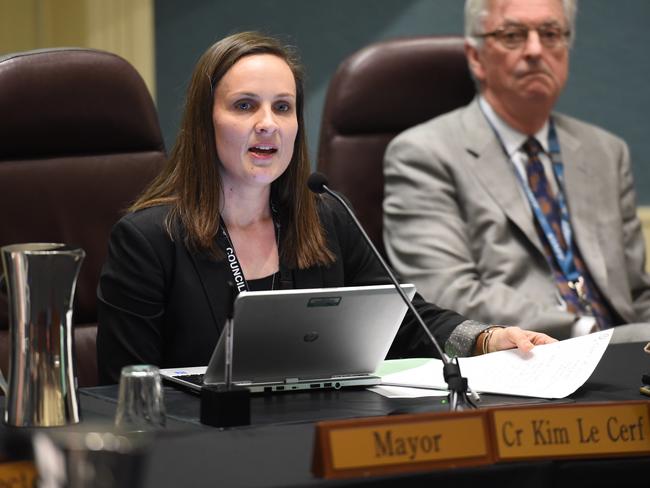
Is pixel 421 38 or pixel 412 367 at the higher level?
pixel 421 38

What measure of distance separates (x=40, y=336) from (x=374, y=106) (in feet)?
5.94

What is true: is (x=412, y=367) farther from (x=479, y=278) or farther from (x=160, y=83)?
(x=160, y=83)

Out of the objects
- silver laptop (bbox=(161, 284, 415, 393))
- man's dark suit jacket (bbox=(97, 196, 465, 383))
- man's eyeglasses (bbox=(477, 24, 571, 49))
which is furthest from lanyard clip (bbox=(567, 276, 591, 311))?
silver laptop (bbox=(161, 284, 415, 393))

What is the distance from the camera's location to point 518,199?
9.83ft

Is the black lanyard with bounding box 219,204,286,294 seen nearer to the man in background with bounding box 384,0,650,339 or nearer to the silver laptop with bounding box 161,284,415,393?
the silver laptop with bounding box 161,284,415,393

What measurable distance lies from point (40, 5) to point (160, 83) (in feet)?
1.39

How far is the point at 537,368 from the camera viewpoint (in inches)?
70.9

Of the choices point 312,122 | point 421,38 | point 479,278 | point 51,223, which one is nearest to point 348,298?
point 51,223

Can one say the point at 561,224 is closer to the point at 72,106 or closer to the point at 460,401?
the point at 72,106

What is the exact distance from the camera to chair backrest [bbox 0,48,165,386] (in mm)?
2527

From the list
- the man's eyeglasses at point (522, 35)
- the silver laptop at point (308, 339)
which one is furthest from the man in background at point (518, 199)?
the silver laptop at point (308, 339)

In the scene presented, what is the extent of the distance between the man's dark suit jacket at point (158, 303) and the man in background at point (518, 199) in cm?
78

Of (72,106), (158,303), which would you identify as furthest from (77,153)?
(158,303)

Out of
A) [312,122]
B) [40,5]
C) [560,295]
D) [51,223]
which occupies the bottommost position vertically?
Answer: [560,295]
